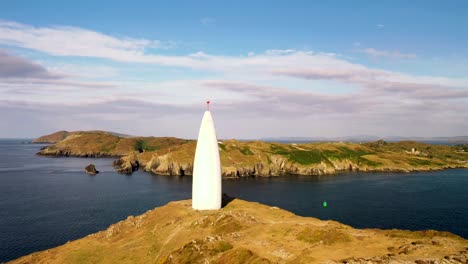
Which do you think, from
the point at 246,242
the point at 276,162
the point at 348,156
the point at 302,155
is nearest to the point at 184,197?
the point at 276,162

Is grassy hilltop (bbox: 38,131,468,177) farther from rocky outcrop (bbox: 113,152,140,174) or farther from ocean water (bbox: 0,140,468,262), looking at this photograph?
ocean water (bbox: 0,140,468,262)

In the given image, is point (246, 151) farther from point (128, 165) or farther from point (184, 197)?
point (184, 197)

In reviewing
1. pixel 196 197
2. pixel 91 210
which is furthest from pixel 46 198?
pixel 196 197

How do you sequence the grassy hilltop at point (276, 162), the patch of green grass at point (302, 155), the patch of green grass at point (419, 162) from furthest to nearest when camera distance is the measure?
the patch of green grass at point (419, 162) → the patch of green grass at point (302, 155) → the grassy hilltop at point (276, 162)

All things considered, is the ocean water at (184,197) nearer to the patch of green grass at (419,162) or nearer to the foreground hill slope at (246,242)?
the patch of green grass at (419,162)

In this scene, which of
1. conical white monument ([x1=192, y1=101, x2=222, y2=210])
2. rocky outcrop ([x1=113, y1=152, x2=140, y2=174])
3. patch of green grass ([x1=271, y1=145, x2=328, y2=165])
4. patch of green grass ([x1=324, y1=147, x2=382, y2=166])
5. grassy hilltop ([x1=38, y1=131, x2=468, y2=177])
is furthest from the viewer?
patch of green grass ([x1=324, y1=147, x2=382, y2=166])

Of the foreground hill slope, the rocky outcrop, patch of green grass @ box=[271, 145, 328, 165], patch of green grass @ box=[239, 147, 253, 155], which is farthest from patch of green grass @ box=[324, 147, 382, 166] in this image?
the foreground hill slope

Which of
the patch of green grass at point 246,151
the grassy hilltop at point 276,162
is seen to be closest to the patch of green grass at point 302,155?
the grassy hilltop at point 276,162
